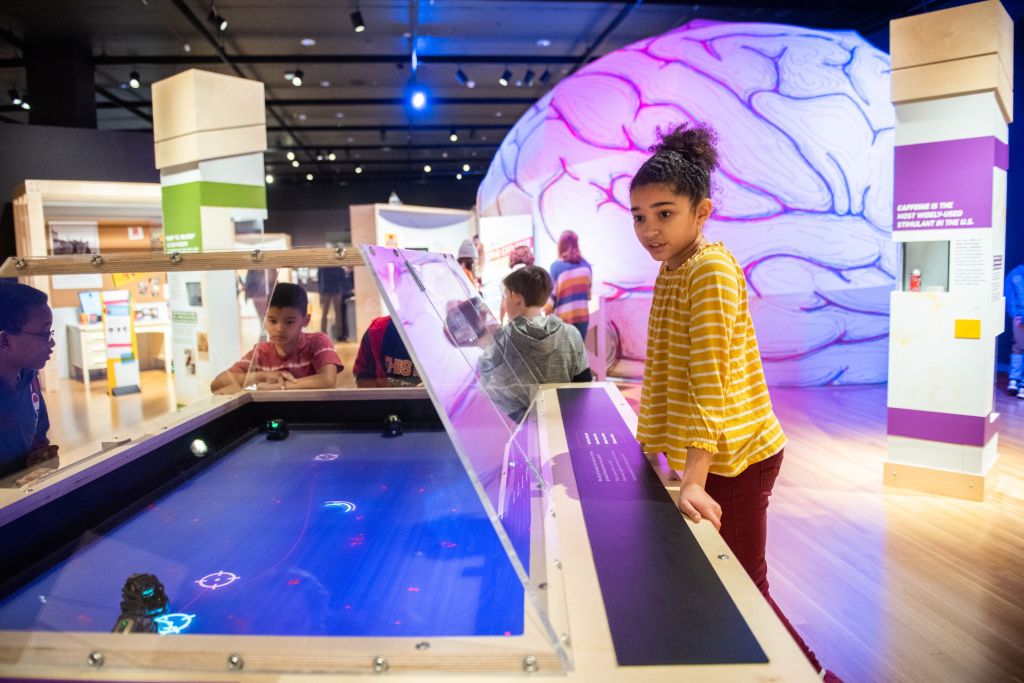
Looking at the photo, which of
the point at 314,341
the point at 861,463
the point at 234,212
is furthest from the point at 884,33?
the point at 314,341

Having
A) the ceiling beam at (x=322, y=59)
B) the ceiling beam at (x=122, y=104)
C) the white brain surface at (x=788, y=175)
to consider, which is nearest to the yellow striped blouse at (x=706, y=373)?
the white brain surface at (x=788, y=175)

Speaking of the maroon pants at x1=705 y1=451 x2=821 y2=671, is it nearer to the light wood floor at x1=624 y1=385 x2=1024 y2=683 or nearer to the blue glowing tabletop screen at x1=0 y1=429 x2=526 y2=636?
the blue glowing tabletop screen at x1=0 y1=429 x2=526 y2=636

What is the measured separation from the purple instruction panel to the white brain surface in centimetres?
526

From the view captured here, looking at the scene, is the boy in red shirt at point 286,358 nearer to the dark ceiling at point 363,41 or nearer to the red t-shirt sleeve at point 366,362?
the red t-shirt sleeve at point 366,362

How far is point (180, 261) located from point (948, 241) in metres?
3.53

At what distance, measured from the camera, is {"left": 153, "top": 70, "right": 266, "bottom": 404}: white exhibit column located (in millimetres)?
4707

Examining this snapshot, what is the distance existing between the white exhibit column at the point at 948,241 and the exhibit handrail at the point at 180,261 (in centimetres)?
313

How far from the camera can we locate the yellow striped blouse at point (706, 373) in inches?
45.3

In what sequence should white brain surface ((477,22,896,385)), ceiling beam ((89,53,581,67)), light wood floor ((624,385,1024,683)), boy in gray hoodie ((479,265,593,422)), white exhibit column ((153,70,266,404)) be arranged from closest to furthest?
boy in gray hoodie ((479,265,593,422)) → light wood floor ((624,385,1024,683)) → white exhibit column ((153,70,266,404)) → white brain surface ((477,22,896,385)) → ceiling beam ((89,53,581,67))

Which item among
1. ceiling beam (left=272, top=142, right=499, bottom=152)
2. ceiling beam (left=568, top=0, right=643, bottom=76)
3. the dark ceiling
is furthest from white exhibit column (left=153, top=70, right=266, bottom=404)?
ceiling beam (left=272, top=142, right=499, bottom=152)

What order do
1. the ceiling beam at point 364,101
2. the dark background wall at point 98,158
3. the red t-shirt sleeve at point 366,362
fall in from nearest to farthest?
the red t-shirt sleeve at point 366,362 → the dark background wall at point 98,158 → the ceiling beam at point 364,101

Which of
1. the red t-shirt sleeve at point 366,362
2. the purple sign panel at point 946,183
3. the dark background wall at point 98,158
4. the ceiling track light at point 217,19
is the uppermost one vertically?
the ceiling track light at point 217,19

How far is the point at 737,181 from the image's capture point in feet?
20.2

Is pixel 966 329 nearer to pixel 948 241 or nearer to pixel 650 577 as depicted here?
pixel 948 241
